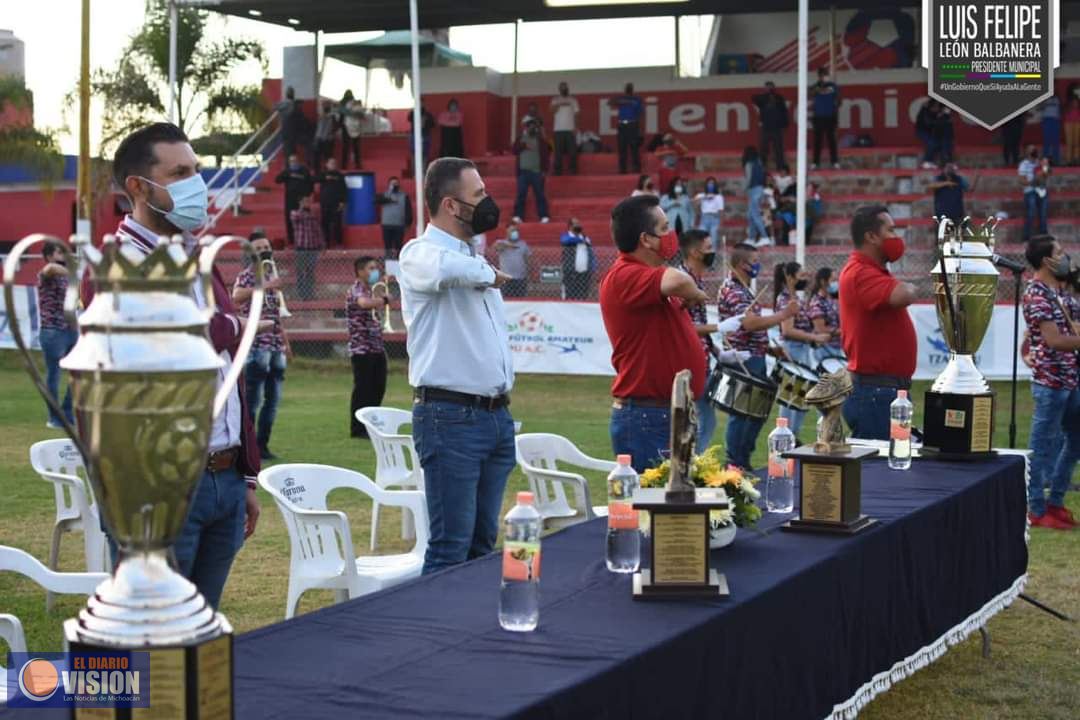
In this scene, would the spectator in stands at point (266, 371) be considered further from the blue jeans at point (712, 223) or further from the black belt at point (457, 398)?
the blue jeans at point (712, 223)

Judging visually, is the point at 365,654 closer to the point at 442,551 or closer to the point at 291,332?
the point at 442,551

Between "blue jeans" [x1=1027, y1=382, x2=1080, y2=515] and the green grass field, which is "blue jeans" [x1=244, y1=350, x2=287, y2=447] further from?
"blue jeans" [x1=1027, y1=382, x2=1080, y2=515]

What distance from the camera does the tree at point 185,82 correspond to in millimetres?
31766

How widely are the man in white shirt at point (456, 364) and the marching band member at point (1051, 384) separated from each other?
406 cm

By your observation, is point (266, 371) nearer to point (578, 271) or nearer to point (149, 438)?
point (578, 271)


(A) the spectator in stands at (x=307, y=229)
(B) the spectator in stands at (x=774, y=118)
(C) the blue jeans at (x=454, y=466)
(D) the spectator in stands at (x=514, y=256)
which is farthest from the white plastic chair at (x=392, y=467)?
(B) the spectator in stands at (x=774, y=118)

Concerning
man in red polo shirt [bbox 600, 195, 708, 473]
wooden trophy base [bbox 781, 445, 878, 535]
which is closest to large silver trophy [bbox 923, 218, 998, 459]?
man in red polo shirt [bbox 600, 195, 708, 473]

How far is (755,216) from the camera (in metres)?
22.1

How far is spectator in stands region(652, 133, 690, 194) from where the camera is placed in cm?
2499

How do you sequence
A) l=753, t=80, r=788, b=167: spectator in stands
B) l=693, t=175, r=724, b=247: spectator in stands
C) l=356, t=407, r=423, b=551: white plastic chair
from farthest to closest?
1. l=753, t=80, r=788, b=167: spectator in stands
2. l=693, t=175, r=724, b=247: spectator in stands
3. l=356, t=407, r=423, b=551: white plastic chair

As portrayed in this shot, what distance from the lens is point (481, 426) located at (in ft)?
16.0
